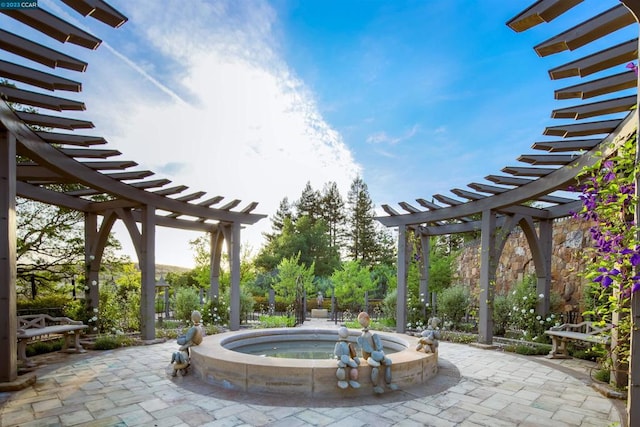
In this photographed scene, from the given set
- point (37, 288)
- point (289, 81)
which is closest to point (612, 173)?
point (289, 81)

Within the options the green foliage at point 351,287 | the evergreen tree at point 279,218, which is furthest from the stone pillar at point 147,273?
the evergreen tree at point 279,218

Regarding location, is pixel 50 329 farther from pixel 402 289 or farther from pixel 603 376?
pixel 603 376

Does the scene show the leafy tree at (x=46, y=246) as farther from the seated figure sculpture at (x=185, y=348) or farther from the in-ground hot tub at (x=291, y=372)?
the in-ground hot tub at (x=291, y=372)

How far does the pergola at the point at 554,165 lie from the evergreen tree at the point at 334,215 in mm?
19989

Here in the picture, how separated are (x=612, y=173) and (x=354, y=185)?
29.0 metres

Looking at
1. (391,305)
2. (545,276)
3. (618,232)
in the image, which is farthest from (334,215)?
(618,232)

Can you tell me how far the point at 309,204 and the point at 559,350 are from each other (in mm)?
25875

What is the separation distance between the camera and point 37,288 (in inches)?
416

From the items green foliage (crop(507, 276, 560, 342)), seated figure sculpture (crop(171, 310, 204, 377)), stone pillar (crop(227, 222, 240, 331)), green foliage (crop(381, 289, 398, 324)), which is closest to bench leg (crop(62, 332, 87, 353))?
seated figure sculpture (crop(171, 310, 204, 377))

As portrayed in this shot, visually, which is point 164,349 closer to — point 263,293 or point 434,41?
point 434,41

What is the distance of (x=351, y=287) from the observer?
55.1 ft

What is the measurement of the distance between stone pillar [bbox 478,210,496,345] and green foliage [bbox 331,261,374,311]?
912 cm

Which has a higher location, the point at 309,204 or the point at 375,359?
the point at 309,204

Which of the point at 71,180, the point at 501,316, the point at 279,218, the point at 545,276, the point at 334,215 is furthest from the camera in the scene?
the point at 279,218
